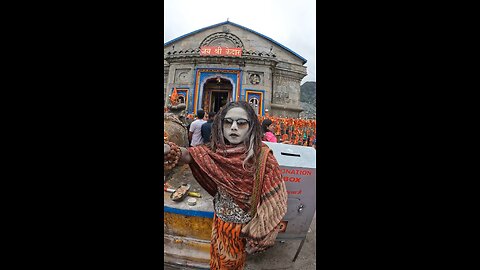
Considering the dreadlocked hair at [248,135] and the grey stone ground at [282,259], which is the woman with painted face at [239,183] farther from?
the grey stone ground at [282,259]

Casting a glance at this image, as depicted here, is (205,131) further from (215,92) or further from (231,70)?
(231,70)

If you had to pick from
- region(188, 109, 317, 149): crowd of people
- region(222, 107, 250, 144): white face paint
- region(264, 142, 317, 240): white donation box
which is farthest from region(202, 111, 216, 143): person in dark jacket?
region(264, 142, 317, 240): white donation box

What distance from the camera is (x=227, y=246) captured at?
4.29ft

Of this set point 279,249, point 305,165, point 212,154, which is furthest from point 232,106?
point 279,249

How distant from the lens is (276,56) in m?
2.04

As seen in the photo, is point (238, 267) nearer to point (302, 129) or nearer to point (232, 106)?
point (232, 106)

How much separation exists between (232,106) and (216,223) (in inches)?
26.5

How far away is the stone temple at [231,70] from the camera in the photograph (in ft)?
5.50

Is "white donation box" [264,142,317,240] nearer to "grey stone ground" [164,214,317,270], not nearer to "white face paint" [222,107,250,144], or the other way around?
"grey stone ground" [164,214,317,270]

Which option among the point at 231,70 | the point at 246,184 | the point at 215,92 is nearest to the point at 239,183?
the point at 246,184

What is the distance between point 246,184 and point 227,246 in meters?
0.37

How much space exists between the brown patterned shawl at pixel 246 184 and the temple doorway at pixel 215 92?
496 mm

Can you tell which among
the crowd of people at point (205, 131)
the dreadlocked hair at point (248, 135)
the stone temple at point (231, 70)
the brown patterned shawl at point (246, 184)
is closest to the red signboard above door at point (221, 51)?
the stone temple at point (231, 70)

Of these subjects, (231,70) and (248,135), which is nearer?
(248,135)
